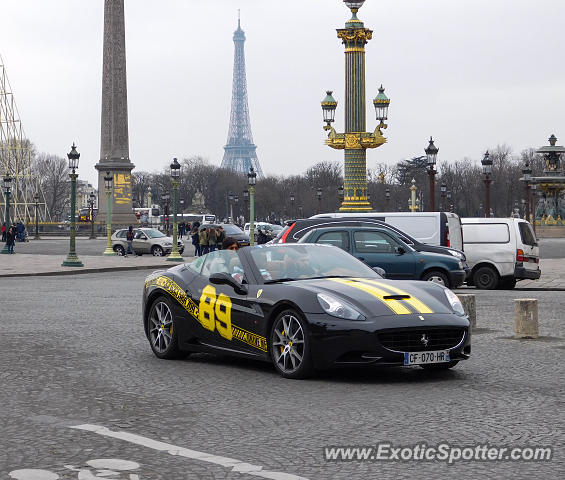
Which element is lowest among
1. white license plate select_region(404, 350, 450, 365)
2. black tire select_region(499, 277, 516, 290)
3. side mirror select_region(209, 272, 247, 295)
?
white license plate select_region(404, 350, 450, 365)

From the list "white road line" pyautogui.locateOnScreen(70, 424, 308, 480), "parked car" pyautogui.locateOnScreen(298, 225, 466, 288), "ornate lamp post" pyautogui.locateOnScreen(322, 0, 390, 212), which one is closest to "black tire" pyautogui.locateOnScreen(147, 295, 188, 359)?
"white road line" pyautogui.locateOnScreen(70, 424, 308, 480)

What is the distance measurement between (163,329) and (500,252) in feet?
50.4

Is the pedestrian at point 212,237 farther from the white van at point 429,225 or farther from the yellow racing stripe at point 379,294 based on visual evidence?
the yellow racing stripe at point 379,294

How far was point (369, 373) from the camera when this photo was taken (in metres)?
10.3

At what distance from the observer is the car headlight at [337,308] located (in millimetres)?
9602

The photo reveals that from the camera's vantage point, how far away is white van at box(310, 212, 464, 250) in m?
24.6


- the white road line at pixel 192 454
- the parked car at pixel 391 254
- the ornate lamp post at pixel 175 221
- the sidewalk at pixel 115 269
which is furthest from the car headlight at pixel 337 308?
the ornate lamp post at pixel 175 221

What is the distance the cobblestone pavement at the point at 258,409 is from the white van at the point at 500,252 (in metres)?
12.1

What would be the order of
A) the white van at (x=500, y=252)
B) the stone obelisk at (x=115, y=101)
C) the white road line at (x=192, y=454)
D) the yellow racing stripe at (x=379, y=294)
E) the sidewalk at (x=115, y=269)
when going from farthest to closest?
1. the stone obelisk at (x=115, y=101)
2. the sidewalk at (x=115, y=269)
3. the white van at (x=500, y=252)
4. the yellow racing stripe at (x=379, y=294)
5. the white road line at (x=192, y=454)

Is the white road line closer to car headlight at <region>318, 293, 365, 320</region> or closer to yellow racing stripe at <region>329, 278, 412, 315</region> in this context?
car headlight at <region>318, 293, 365, 320</region>

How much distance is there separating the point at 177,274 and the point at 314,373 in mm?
2364

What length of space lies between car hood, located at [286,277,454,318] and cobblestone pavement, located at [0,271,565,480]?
64 cm

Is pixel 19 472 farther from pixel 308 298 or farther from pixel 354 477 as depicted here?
pixel 308 298

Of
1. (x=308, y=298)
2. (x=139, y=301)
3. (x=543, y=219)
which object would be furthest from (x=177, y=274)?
(x=543, y=219)
